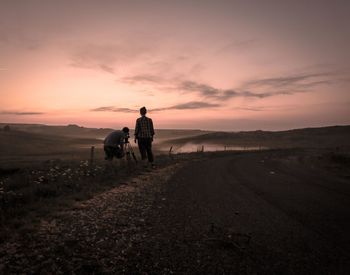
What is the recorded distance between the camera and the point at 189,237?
5.23 metres

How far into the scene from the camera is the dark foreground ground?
4070mm

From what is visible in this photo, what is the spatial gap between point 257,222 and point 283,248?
1449mm

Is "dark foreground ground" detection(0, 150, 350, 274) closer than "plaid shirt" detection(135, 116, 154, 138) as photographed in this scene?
Yes

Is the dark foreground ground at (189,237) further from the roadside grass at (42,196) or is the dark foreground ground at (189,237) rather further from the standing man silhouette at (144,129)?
the standing man silhouette at (144,129)

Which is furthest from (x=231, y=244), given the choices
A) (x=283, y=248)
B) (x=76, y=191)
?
(x=76, y=191)

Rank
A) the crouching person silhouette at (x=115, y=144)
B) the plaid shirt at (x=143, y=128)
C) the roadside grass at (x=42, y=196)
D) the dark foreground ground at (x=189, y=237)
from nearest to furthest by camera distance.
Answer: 1. the dark foreground ground at (x=189, y=237)
2. the roadside grass at (x=42, y=196)
3. the crouching person silhouette at (x=115, y=144)
4. the plaid shirt at (x=143, y=128)

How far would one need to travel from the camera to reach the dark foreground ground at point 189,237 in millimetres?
4070

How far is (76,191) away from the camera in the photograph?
915 cm

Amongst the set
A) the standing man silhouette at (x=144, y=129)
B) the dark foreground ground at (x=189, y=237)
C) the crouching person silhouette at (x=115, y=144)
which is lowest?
the dark foreground ground at (x=189, y=237)

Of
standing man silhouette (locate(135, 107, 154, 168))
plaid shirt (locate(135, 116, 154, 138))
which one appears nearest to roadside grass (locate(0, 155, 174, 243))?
standing man silhouette (locate(135, 107, 154, 168))

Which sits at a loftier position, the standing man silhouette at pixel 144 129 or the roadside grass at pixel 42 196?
the standing man silhouette at pixel 144 129

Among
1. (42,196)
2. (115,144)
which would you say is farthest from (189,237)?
(115,144)

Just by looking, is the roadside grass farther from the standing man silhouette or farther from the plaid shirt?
the plaid shirt

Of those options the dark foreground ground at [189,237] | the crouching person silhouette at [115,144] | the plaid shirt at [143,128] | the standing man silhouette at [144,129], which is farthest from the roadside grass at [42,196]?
the plaid shirt at [143,128]
